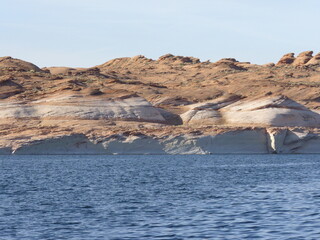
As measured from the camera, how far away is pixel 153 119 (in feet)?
403

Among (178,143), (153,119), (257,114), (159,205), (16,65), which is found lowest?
(159,205)

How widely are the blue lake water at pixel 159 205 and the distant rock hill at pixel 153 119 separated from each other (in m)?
35.7

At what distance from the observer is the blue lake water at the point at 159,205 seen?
106 ft

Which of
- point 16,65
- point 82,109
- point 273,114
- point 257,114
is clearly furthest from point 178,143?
point 16,65

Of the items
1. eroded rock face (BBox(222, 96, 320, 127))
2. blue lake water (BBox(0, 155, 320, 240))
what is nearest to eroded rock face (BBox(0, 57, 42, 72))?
eroded rock face (BBox(222, 96, 320, 127))

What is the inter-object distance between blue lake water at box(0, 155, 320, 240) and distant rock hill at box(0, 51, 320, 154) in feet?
117

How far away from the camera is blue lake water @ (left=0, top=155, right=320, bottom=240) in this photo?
106 ft

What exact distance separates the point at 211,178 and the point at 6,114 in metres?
62.5

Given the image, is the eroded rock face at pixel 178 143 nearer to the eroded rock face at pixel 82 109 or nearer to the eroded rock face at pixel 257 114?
the eroded rock face at pixel 257 114

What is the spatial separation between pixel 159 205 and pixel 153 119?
81241 mm

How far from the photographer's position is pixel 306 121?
120500mm

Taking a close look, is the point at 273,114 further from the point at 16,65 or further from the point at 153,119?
the point at 16,65

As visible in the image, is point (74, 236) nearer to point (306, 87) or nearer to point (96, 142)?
point (96, 142)

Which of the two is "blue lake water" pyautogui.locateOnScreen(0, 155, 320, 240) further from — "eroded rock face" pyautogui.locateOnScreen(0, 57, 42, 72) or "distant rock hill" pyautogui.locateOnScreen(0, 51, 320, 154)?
"eroded rock face" pyautogui.locateOnScreen(0, 57, 42, 72)
